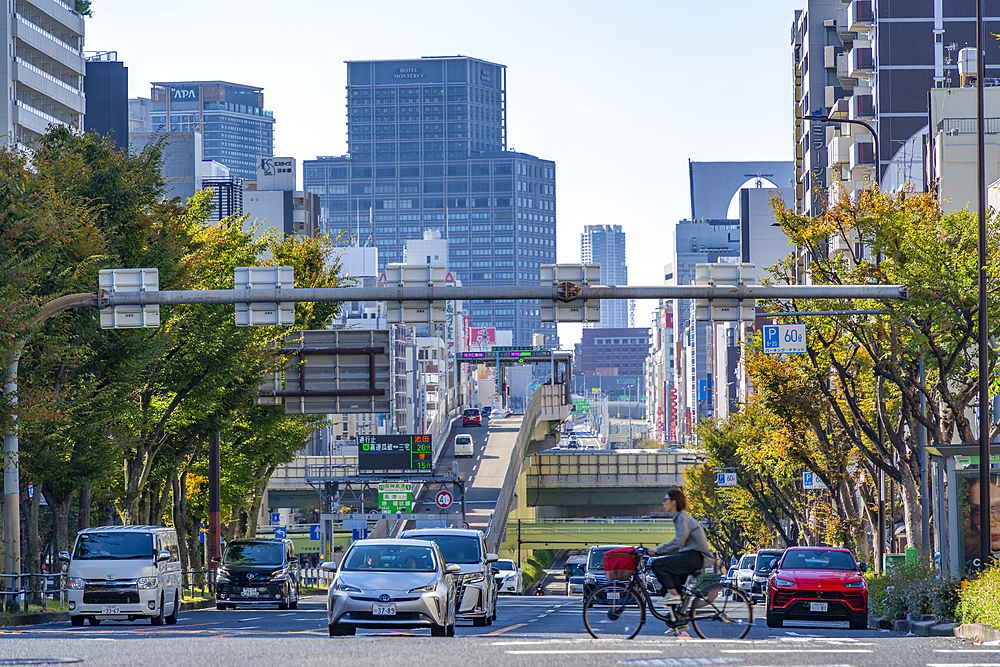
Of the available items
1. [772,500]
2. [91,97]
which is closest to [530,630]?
[772,500]

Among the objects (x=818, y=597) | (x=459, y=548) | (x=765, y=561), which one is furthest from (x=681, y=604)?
(x=765, y=561)

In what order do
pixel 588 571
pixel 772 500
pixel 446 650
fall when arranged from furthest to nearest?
pixel 772 500, pixel 588 571, pixel 446 650

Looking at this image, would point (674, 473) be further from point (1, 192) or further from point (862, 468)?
point (1, 192)

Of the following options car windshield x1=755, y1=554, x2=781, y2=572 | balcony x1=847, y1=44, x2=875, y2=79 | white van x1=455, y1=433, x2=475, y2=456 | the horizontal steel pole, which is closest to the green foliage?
the horizontal steel pole

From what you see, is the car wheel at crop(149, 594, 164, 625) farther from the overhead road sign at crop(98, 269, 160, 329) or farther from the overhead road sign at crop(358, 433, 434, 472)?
the overhead road sign at crop(358, 433, 434, 472)

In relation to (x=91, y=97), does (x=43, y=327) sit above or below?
below

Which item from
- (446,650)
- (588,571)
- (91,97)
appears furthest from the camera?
(91,97)

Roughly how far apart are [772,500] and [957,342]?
34.5 metres

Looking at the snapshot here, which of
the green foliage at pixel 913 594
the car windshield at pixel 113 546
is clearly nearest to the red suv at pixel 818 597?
the green foliage at pixel 913 594

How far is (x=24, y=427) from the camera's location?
24422 mm

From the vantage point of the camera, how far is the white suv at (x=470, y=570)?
2172 centimetres

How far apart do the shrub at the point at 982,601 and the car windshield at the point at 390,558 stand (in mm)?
7533

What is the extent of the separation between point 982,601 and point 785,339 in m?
11.4

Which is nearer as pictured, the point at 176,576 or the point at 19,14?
the point at 176,576
